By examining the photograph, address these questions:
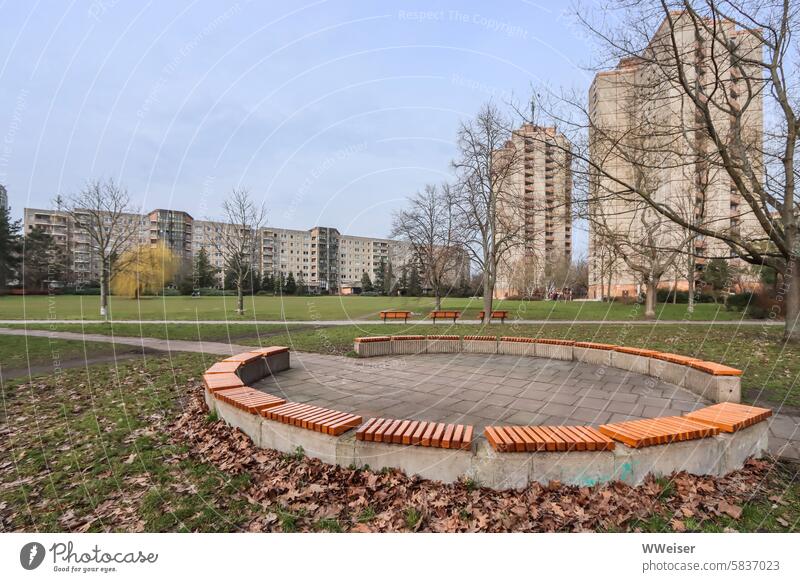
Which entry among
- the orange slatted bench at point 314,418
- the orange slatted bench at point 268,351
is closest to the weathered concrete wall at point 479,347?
the orange slatted bench at point 268,351

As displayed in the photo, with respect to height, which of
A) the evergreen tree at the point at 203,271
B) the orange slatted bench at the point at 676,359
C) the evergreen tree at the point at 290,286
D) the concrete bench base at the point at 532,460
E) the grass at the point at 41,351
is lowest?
the grass at the point at 41,351

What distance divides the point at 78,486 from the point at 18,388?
5881 millimetres

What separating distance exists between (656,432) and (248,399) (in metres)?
4.70

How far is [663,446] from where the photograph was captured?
3557 mm

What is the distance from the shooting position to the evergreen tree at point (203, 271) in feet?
229

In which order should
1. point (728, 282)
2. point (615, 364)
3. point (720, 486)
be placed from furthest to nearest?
point (728, 282), point (615, 364), point (720, 486)

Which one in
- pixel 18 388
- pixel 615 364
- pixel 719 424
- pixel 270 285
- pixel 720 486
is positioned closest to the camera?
pixel 720 486

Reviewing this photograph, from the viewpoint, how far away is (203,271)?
234 ft

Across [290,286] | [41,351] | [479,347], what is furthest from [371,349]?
[290,286]

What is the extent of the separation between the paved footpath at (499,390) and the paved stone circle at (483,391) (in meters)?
0.02

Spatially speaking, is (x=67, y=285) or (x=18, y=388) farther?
(x=67, y=285)

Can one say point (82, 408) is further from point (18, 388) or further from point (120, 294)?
point (120, 294)

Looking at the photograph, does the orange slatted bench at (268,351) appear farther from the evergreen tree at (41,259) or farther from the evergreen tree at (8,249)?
the evergreen tree at (41,259)
